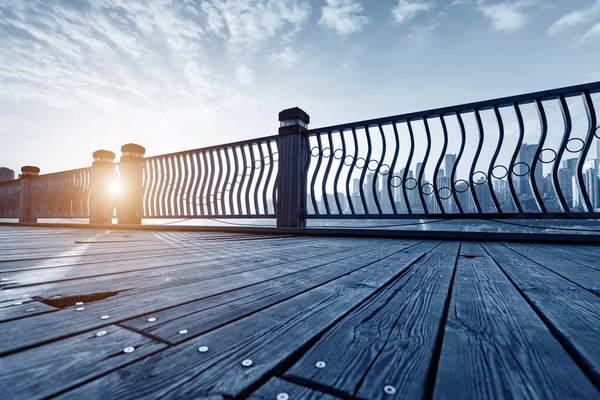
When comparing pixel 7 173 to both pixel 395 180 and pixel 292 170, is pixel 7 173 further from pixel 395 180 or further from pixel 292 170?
pixel 395 180

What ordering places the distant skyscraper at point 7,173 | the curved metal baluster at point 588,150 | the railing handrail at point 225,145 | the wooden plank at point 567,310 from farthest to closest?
the distant skyscraper at point 7,173 < the railing handrail at point 225,145 < the curved metal baluster at point 588,150 < the wooden plank at point 567,310

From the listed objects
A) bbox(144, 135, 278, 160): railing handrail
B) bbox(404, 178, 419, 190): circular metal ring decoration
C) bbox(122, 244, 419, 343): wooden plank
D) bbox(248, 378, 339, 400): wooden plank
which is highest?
bbox(144, 135, 278, 160): railing handrail

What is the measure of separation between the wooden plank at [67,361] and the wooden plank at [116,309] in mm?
59

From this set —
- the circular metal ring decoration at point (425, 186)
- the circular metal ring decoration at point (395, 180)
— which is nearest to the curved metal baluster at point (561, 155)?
the circular metal ring decoration at point (425, 186)

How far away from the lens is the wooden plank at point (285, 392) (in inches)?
14.9

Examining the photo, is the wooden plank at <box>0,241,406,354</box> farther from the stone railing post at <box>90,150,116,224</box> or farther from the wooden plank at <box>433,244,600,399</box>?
the stone railing post at <box>90,150,116,224</box>

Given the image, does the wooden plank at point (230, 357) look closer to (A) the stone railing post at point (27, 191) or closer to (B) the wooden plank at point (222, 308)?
(B) the wooden plank at point (222, 308)

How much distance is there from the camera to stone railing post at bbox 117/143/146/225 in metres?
5.41

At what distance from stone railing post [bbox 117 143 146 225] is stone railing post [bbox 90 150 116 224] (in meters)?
0.51

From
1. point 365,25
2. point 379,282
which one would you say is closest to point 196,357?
point 379,282

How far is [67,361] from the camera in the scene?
47 centimetres

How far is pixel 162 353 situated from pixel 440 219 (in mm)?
3107

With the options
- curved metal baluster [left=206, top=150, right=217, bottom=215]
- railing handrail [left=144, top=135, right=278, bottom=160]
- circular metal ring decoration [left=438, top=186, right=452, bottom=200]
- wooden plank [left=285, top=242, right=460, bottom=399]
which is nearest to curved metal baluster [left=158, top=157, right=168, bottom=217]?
railing handrail [left=144, top=135, right=278, bottom=160]

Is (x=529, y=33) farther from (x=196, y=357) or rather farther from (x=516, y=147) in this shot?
(x=196, y=357)
